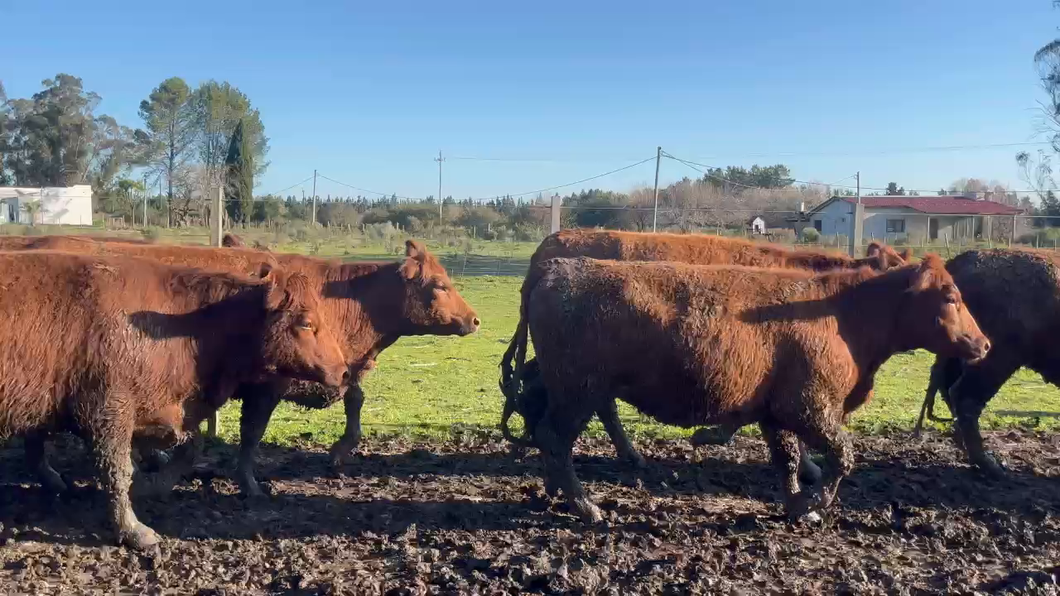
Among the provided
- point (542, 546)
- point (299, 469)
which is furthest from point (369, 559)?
point (299, 469)

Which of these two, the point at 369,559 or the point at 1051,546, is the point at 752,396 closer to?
the point at 1051,546

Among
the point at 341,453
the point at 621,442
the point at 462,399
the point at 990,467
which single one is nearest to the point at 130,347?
the point at 341,453

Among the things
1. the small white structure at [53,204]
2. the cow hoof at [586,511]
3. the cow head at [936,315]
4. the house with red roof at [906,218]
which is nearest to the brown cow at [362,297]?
the cow hoof at [586,511]

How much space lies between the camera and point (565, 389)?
6.15 metres

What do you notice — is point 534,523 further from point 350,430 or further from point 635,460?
point 350,430

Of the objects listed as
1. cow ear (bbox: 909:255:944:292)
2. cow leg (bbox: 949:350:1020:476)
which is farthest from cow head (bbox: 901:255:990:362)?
cow leg (bbox: 949:350:1020:476)

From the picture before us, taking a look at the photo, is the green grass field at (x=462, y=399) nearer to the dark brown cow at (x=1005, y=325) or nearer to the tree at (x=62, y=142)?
the dark brown cow at (x=1005, y=325)

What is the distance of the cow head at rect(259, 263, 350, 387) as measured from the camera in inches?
235

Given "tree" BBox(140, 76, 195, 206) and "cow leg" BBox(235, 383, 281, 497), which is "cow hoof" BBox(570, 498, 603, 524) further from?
"tree" BBox(140, 76, 195, 206)

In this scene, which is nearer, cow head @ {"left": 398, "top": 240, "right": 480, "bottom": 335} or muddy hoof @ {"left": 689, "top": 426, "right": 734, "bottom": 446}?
cow head @ {"left": 398, "top": 240, "right": 480, "bottom": 335}

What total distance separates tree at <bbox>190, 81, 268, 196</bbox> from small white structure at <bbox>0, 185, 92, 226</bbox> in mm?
6065

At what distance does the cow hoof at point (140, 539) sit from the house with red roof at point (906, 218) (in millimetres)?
26951

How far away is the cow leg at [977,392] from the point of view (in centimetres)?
741

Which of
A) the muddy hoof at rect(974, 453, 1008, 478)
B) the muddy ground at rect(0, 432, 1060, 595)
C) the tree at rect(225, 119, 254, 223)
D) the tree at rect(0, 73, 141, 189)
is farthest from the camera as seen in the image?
the tree at rect(0, 73, 141, 189)
